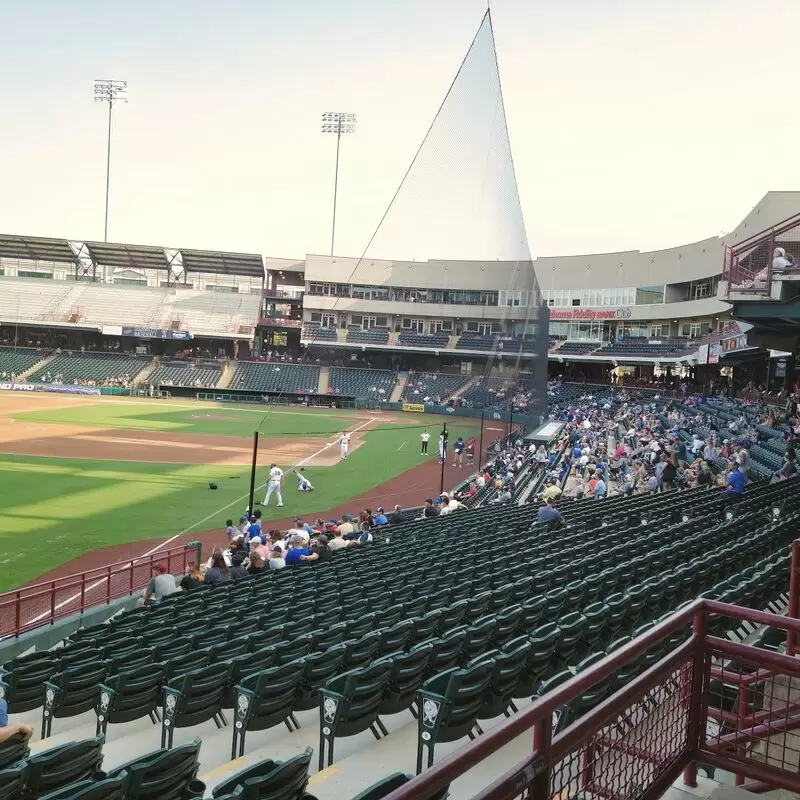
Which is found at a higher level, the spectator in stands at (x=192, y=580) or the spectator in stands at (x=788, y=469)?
the spectator in stands at (x=788, y=469)

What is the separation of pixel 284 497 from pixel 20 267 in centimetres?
6662

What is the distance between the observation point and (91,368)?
70.9m

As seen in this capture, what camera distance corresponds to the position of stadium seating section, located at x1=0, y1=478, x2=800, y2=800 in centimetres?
505

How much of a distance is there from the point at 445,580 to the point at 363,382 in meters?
59.6

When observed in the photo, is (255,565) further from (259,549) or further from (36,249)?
(36,249)

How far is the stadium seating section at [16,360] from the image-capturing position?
69625mm

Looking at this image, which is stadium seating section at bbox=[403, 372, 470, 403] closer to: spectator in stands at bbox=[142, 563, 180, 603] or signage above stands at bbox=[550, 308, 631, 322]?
signage above stands at bbox=[550, 308, 631, 322]

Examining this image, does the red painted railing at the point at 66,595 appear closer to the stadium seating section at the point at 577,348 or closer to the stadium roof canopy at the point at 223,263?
the stadium seating section at the point at 577,348

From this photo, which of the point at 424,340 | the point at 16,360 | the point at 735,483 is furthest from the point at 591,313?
the point at 735,483

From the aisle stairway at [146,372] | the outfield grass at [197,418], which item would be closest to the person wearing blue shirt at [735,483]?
the outfield grass at [197,418]

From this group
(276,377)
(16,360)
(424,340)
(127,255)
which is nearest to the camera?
(276,377)

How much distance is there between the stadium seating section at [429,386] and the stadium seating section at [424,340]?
365 centimetres

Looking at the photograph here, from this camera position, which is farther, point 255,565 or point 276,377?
point 276,377

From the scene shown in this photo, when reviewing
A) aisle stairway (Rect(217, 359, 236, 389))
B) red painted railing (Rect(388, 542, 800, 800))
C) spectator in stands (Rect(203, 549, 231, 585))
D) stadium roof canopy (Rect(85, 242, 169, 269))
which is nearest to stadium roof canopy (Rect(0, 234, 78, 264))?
stadium roof canopy (Rect(85, 242, 169, 269))
